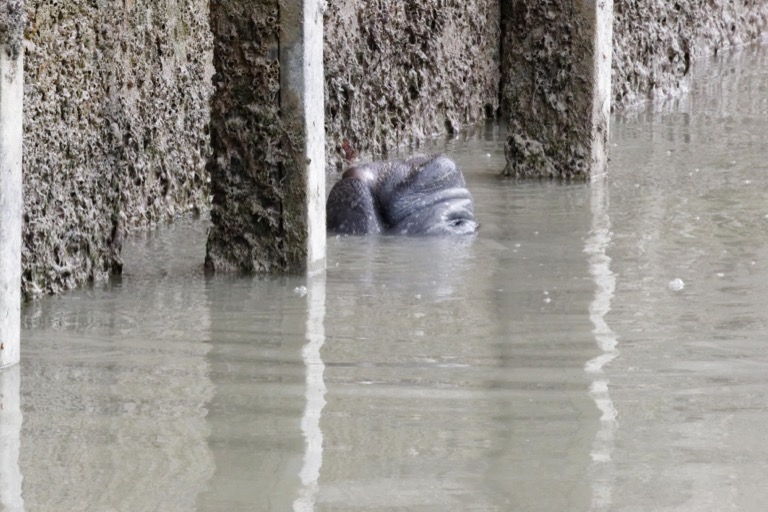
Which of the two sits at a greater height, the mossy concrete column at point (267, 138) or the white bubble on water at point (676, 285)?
the mossy concrete column at point (267, 138)

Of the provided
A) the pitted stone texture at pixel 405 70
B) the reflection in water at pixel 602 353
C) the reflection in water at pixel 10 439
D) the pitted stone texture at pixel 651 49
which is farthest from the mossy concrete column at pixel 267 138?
the pitted stone texture at pixel 651 49

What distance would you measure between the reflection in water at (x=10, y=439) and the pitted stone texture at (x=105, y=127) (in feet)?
4.37

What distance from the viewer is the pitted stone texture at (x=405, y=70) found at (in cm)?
1057

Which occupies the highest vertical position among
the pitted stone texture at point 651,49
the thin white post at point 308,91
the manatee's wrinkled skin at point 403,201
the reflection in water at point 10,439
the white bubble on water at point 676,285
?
the pitted stone texture at point 651,49

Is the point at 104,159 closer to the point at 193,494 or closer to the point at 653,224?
the point at 653,224

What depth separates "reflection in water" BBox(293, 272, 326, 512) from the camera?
436cm

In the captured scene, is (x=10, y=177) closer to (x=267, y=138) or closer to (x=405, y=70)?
(x=267, y=138)

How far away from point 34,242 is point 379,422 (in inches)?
97.1

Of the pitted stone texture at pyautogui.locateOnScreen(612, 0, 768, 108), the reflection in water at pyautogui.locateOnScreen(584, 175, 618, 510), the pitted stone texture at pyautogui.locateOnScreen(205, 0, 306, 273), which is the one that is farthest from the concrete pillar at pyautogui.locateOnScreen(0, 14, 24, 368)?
the pitted stone texture at pyautogui.locateOnScreen(612, 0, 768, 108)

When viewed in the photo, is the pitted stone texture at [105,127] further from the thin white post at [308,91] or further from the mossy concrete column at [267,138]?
the thin white post at [308,91]

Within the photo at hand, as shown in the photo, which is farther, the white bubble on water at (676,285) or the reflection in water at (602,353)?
the white bubble on water at (676,285)

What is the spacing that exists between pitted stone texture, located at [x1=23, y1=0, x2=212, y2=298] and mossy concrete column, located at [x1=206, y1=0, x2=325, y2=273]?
59 centimetres

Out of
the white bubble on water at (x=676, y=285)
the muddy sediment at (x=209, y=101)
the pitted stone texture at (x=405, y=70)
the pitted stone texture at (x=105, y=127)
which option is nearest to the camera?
the white bubble on water at (x=676, y=285)

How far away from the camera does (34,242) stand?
6.79 metres
